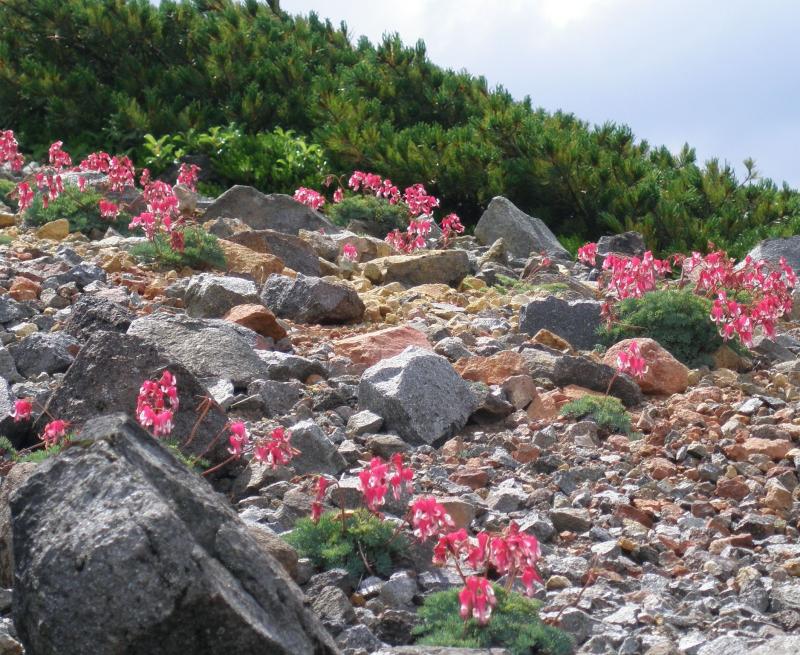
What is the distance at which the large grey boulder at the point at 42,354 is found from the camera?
6.43m

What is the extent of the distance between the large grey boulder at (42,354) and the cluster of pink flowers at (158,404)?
166cm

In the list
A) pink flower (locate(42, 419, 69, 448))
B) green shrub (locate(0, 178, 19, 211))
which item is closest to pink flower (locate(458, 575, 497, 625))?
pink flower (locate(42, 419, 69, 448))

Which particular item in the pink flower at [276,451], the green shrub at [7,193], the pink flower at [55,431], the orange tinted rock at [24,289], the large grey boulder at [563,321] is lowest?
the pink flower at [55,431]

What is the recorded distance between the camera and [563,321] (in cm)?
803

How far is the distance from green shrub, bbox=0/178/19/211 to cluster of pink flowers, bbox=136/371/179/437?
7335 mm

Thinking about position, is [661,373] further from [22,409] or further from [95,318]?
[22,409]

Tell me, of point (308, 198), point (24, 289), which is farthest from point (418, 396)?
point (308, 198)

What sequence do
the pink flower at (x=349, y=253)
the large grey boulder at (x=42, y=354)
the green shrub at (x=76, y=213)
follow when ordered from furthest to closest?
the green shrub at (x=76, y=213), the pink flower at (x=349, y=253), the large grey boulder at (x=42, y=354)

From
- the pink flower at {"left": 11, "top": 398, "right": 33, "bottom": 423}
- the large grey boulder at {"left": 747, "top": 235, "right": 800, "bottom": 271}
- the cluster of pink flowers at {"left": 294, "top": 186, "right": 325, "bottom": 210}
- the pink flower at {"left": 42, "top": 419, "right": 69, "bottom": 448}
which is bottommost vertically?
the pink flower at {"left": 42, "top": 419, "right": 69, "bottom": 448}

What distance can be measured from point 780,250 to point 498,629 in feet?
29.2

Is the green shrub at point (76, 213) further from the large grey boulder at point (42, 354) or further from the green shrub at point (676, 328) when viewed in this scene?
the green shrub at point (676, 328)

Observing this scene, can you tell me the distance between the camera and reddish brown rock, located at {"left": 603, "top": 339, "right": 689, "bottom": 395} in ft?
23.2

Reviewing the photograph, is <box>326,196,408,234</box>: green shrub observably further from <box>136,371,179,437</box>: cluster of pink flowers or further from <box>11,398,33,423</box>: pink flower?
<box>136,371,179,437</box>: cluster of pink flowers

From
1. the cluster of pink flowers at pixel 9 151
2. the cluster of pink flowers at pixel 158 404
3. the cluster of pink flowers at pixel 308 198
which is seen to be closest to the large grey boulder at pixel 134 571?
the cluster of pink flowers at pixel 158 404
